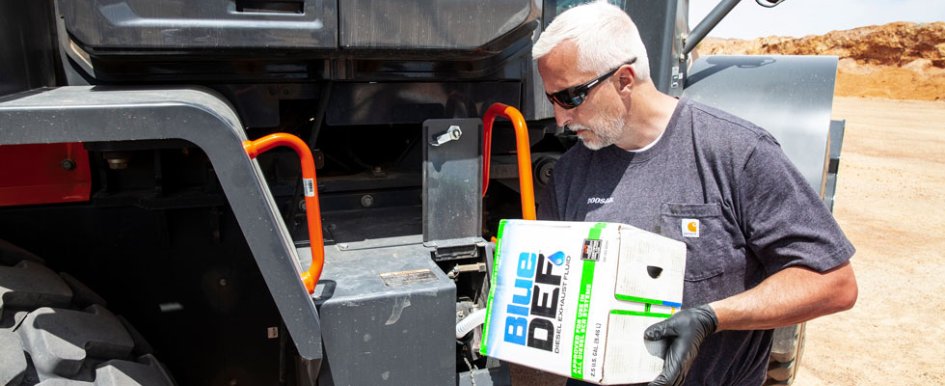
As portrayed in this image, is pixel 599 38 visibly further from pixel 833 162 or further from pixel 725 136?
pixel 833 162

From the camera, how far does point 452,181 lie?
2.21 m

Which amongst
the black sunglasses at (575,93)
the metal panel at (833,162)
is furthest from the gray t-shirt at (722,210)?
the metal panel at (833,162)

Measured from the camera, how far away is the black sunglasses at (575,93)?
1994mm

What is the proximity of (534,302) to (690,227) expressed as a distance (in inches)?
18.5

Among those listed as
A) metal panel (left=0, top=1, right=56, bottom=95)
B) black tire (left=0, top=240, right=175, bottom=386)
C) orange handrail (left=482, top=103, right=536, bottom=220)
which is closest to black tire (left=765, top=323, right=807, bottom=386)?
orange handrail (left=482, top=103, right=536, bottom=220)

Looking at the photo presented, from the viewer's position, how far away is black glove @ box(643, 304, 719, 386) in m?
1.75

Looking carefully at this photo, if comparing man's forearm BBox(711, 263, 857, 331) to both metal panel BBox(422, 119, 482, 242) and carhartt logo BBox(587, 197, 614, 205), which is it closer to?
carhartt logo BBox(587, 197, 614, 205)

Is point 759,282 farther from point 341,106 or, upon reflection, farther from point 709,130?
point 341,106

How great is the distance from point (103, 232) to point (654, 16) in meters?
2.30

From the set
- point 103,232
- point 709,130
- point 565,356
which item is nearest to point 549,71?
point 709,130

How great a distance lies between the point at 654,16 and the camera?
3.16 m

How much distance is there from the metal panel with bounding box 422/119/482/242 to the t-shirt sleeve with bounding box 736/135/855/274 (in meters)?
0.76

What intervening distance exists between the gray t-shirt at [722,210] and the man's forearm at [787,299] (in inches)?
1.3

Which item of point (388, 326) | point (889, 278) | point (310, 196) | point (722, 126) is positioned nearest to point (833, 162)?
point (722, 126)
